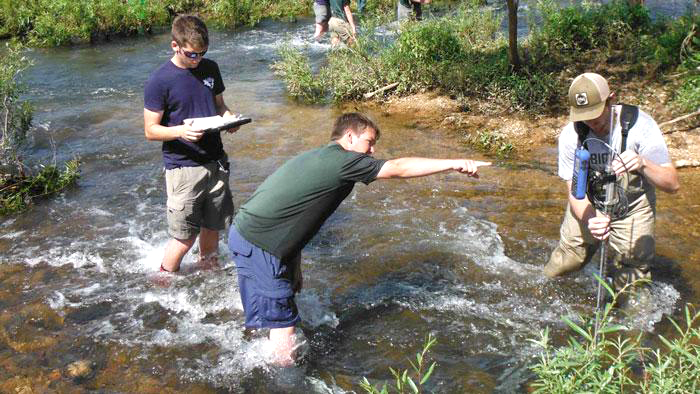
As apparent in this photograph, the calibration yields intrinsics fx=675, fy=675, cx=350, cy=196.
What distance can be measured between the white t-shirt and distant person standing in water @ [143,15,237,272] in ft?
7.85

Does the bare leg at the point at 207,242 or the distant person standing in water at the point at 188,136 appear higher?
the distant person standing in water at the point at 188,136

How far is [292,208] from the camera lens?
393 cm

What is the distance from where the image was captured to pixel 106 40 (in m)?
14.8

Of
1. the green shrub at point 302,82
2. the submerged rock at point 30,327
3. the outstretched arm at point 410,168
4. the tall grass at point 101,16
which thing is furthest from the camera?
the tall grass at point 101,16

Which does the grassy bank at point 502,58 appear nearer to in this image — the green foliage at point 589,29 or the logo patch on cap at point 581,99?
the green foliage at point 589,29

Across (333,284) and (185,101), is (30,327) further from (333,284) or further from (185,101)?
(333,284)

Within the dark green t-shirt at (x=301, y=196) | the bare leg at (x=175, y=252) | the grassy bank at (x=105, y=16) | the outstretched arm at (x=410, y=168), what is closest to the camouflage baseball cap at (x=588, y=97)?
the outstretched arm at (x=410, y=168)

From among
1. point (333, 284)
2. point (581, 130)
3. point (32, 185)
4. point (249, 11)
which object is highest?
point (581, 130)

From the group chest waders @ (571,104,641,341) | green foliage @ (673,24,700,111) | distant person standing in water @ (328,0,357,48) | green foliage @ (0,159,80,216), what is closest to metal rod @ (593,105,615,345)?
chest waders @ (571,104,641,341)

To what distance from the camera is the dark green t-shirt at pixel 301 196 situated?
382 cm

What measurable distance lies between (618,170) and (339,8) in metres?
8.32

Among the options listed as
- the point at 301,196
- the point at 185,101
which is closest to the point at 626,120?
the point at 301,196

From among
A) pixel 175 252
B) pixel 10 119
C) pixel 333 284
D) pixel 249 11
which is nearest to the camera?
pixel 175 252

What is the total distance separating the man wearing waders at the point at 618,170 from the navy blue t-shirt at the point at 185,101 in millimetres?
2472
